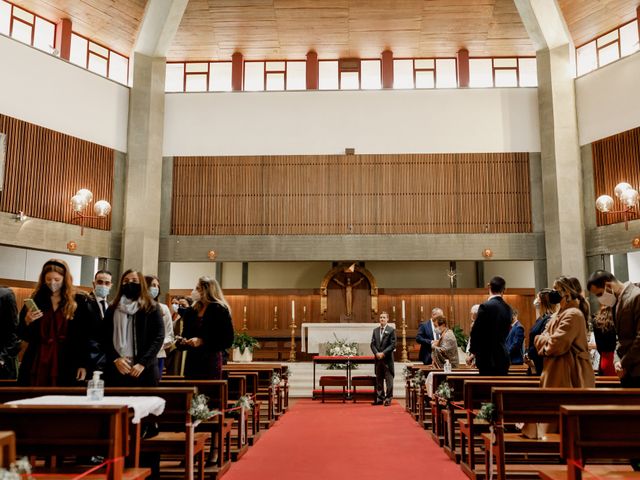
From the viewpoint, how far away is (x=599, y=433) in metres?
3.11

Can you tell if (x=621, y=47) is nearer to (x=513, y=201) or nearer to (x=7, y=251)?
(x=513, y=201)

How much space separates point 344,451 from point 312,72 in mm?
11273

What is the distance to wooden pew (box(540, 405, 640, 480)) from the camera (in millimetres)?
3066

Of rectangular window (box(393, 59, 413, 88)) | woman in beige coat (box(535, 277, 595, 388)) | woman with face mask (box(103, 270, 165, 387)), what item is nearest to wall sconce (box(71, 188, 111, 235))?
rectangular window (box(393, 59, 413, 88))

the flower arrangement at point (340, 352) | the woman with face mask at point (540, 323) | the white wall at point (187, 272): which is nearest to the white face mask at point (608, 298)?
the woman with face mask at point (540, 323)

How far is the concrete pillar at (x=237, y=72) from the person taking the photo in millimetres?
15367

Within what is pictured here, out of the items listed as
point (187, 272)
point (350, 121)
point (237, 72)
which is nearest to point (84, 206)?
point (187, 272)

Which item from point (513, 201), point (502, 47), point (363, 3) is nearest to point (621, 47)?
point (502, 47)

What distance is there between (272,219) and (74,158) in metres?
4.60

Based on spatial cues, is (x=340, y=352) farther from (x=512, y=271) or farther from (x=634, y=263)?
(x=634, y=263)

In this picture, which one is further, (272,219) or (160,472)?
(272,219)

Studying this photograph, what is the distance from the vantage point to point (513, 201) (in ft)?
47.0

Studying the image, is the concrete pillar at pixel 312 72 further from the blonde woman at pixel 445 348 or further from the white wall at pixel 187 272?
the blonde woman at pixel 445 348

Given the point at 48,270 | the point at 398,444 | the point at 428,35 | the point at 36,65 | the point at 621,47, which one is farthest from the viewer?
the point at 428,35
